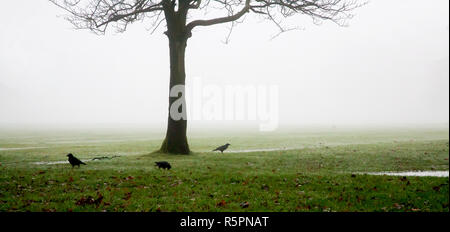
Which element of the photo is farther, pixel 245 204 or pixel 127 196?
pixel 127 196

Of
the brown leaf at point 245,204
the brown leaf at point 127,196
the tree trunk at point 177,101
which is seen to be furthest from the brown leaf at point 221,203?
the tree trunk at point 177,101

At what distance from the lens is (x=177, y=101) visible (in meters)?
23.5

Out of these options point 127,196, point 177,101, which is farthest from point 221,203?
point 177,101

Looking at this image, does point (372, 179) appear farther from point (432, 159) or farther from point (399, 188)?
point (432, 159)

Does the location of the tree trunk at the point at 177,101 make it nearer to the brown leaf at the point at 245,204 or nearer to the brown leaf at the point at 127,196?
the brown leaf at the point at 127,196

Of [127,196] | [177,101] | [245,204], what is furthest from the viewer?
[177,101]

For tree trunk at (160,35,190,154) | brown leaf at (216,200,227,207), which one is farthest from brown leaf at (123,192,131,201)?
tree trunk at (160,35,190,154)

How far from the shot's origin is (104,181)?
14.0m

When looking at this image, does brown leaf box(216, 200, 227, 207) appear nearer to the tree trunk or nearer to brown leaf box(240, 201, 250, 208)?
brown leaf box(240, 201, 250, 208)

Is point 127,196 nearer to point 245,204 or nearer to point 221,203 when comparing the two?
point 221,203

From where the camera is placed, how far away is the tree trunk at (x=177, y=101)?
77.8 ft

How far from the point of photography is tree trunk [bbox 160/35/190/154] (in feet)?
77.8

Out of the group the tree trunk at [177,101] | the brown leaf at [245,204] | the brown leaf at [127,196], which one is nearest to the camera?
the brown leaf at [245,204]
